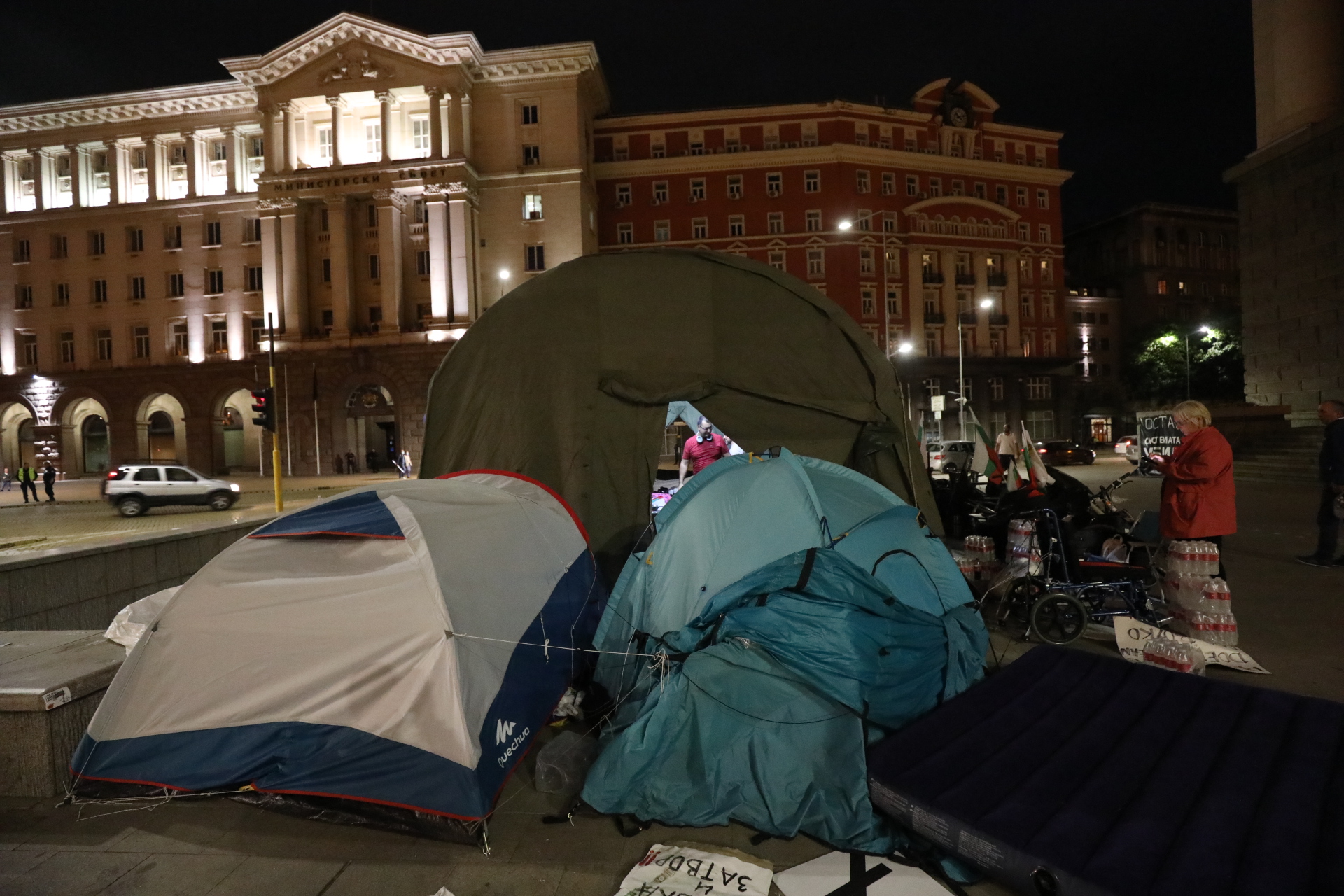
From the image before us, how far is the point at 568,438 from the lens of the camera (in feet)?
21.7

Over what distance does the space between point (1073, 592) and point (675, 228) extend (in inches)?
1496

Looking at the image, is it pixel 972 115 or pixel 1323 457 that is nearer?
pixel 1323 457

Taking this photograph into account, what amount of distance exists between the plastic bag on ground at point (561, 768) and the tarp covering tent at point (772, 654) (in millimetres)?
268

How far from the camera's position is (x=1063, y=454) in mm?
28672

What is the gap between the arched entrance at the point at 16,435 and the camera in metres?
38.8

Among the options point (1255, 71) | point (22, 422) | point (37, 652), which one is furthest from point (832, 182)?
point (22, 422)

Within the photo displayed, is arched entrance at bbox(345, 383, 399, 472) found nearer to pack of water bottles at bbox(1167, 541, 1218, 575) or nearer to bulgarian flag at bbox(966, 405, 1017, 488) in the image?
bulgarian flag at bbox(966, 405, 1017, 488)

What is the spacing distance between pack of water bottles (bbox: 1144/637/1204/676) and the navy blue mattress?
0.72 meters

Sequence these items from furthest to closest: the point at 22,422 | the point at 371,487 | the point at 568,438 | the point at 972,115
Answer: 1. the point at 972,115
2. the point at 22,422
3. the point at 568,438
4. the point at 371,487

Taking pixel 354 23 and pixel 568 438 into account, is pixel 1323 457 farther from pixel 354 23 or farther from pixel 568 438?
pixel 354 23

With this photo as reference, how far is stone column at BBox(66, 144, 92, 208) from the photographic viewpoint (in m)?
37.6

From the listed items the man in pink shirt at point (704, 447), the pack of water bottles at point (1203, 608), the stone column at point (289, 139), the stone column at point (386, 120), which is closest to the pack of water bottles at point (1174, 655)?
the pack of water bottles at point (1203, 608)

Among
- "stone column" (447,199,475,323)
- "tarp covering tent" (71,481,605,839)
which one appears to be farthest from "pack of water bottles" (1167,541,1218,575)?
"stone column" (447,199,475,323)

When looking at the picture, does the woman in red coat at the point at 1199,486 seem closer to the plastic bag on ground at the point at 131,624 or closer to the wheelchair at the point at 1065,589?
the wheelchair at the point at 1065,589
